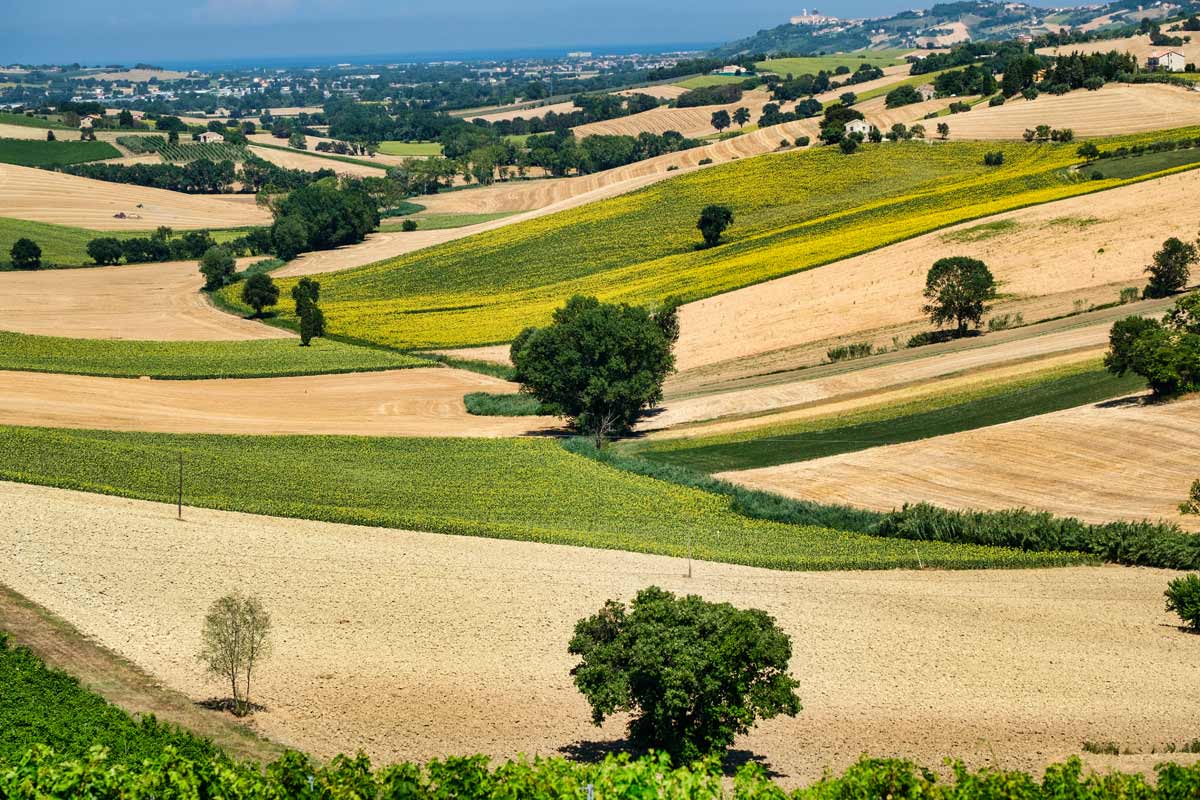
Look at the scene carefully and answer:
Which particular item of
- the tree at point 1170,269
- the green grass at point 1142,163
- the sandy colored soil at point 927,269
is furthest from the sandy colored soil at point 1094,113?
the tree at point 1170,269

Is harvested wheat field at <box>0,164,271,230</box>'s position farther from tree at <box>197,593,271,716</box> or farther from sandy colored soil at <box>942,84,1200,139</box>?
tree at <box>197,593,271,716</box>

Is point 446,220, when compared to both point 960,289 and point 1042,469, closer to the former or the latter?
point 960,289

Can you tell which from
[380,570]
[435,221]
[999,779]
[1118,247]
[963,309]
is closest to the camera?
[999,779]

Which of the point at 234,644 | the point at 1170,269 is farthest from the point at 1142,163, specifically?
the point at 234,644

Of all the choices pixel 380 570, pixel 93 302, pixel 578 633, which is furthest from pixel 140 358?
pixel 578 633

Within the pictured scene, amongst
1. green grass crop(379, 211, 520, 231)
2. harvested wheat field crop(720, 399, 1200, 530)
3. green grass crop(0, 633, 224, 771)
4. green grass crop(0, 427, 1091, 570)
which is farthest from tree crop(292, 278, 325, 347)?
green grass crop(0, 633, 224, 771)

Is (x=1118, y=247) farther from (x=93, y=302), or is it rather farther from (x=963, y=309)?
(x=93, y=302)

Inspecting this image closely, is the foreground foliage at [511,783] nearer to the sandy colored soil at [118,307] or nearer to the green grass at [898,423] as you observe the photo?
the green grass at [898,423]
